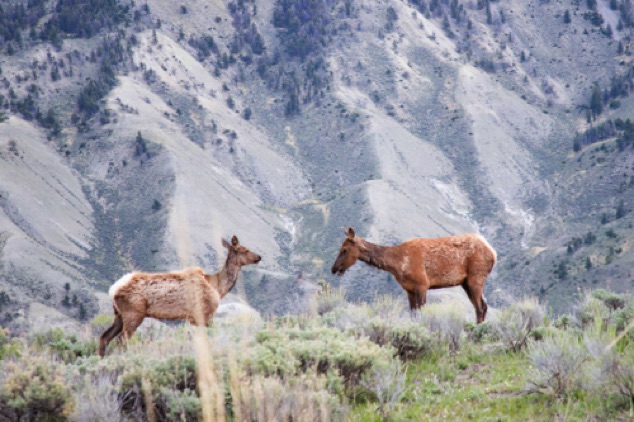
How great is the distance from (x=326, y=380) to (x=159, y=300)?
5.31 metres

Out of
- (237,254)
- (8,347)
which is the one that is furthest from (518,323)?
(8,347)

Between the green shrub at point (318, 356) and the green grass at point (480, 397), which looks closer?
the green grass at point (480, 397)

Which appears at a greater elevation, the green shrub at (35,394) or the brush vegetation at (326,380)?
the green shrub at (35,394)

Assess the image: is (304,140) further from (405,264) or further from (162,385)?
(162,385)

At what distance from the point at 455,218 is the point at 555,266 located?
23.3m

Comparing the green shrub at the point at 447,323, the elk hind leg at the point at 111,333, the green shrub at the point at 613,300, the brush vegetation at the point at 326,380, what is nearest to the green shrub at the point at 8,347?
the brush vegetation at the point at 326,380

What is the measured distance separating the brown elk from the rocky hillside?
61545mm

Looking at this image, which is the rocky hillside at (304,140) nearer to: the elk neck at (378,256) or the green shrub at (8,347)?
the elk neck at (378,256)

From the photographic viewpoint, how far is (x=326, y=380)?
28.8 ft

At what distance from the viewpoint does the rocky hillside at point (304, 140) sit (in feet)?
307

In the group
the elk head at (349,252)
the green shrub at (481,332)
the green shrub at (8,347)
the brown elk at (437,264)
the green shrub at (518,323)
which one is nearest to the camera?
the green shrub at (8,347)

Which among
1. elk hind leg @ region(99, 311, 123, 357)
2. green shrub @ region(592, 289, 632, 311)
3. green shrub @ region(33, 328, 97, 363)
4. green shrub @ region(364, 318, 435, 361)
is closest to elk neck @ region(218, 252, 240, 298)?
elk hind leg @ region(99, 311, 123, 357)

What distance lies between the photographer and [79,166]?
112188 mm

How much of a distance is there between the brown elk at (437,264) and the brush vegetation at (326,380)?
3.74 m
